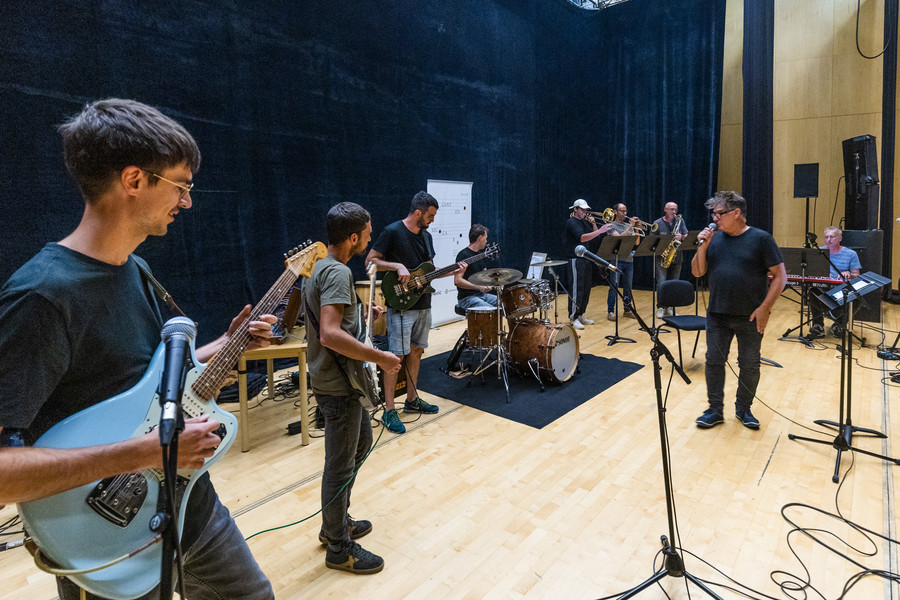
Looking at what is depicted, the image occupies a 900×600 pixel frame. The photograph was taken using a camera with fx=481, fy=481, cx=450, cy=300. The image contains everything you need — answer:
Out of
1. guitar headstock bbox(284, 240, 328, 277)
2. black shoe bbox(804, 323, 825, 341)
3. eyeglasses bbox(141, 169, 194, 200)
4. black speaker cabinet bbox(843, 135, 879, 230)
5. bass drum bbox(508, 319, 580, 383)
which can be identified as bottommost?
black shoe bbox(804, 323, 825, 341)

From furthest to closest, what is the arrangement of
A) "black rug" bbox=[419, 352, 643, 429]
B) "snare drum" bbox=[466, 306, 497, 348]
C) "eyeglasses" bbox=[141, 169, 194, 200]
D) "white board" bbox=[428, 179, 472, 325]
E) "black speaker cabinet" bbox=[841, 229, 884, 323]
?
"white board" bbox=[428, 179, 472, 325]
"black speaker cabinet" bbox=[841, 229, 884, 323]
"snare drum" bbox=[466, 306, 497, 348]
"black rug" bbox=[419, 352, 643, 429]
"eyeglasses" bbox=[141, 169, 194, 200]

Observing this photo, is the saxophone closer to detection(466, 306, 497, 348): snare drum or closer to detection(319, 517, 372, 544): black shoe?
detection(466, 306, 497, 348): snare drum

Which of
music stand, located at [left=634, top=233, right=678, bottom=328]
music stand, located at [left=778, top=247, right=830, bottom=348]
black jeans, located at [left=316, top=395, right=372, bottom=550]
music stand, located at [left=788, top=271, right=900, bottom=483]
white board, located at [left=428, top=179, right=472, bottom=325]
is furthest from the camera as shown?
white board, located at [left=428, top=179, right=472, bottom=325]

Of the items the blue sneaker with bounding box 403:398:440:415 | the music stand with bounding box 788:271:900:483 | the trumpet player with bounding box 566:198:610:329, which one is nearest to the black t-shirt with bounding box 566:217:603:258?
the trumpet player with bounding box 566:198:610:329

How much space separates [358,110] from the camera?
637 cm

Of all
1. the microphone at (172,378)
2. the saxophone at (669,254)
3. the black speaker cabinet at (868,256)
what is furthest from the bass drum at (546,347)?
the black speaker cabinet at (868,256)

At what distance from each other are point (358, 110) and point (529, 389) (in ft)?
13.9

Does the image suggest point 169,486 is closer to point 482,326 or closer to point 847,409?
point 482,326

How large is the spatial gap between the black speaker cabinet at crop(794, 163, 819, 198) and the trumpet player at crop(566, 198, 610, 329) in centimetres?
330

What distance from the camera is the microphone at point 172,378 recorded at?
844 mm

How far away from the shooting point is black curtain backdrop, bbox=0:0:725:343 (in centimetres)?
412

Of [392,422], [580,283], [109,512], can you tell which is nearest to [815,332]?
[580,283]

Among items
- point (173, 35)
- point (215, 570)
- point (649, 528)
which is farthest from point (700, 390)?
point (173, 35)

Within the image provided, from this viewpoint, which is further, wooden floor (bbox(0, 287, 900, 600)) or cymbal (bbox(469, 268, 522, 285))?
cymbal (bbox(469, 268, 522, 285))
